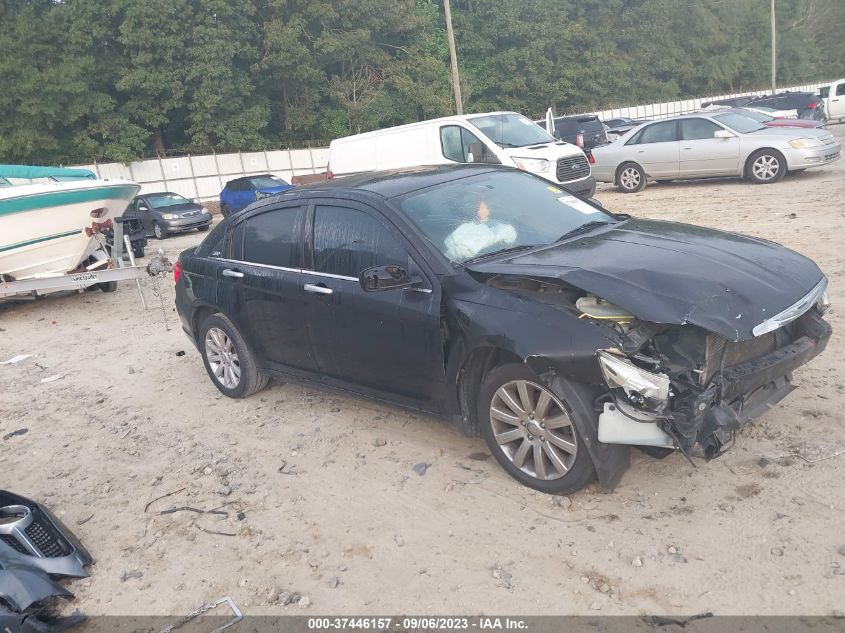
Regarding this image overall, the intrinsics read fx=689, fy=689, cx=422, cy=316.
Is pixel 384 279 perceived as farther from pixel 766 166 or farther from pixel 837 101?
pixel 837 101

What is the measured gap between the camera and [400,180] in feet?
15.8

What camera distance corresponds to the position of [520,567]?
3266 mm

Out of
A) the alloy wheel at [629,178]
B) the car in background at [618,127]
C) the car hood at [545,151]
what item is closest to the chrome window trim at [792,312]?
the car hood at [545,151]

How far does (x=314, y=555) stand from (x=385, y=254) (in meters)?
1.81

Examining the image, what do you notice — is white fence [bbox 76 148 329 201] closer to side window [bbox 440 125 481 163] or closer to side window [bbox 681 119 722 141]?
side window [bbox 440 125 481 163]

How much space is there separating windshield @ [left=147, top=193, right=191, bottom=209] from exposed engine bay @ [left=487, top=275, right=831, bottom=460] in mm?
18941

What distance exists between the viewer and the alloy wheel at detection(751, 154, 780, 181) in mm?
13477

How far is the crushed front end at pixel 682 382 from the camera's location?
323cm

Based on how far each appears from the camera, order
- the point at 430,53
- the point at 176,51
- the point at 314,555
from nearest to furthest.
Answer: the point at 314,555 < the point at 176,51 < the point at 430,53

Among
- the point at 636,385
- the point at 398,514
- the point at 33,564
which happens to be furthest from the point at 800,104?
the point at 33,564

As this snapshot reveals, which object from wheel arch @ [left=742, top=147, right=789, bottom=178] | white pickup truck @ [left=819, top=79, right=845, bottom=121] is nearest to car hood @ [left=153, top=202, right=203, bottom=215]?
wheel arch @ [left=742, top=147, right=789, bottom=178]

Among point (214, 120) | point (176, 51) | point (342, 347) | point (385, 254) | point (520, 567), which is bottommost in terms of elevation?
point (520, 567)

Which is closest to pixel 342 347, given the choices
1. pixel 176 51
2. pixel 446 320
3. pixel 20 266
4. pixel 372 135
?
pixel 446 320

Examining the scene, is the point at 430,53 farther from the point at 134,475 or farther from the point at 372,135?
the point at 134,475
